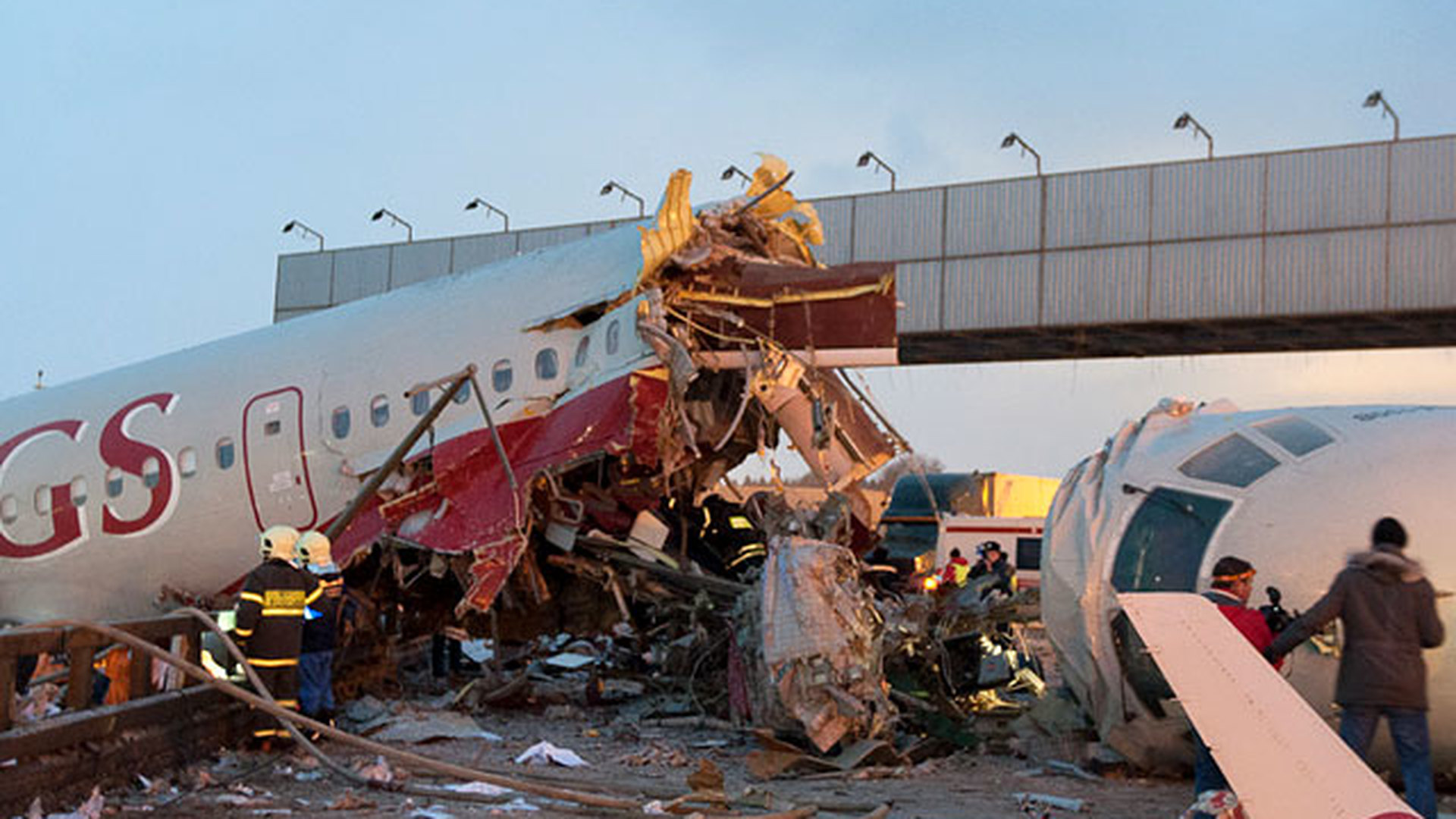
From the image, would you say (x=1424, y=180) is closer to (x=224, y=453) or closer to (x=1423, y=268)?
(x=1423, y=268)

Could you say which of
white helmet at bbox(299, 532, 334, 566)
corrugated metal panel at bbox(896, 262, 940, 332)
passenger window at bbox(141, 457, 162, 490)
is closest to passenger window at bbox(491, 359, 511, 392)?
white helmet at bbox(299, 532, 334, 566)

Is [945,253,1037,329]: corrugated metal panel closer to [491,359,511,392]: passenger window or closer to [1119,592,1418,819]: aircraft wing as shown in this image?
[491,359,511,392]: passenger window

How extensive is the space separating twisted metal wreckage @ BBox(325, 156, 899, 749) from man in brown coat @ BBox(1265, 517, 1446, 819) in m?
5.66

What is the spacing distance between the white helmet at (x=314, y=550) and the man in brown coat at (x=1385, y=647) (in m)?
8.66

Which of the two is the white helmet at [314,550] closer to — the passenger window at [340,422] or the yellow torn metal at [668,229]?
the passenger window at [340,422]

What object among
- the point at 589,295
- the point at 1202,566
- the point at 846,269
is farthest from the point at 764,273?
the point at 1202,566

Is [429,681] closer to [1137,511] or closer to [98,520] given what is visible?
[98,520]

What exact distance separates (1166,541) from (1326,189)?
21.3 metres

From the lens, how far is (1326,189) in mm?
28422

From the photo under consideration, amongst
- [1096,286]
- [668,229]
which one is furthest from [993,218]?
[668,229]

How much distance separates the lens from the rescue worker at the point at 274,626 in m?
11.8

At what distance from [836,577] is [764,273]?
14.1 feet

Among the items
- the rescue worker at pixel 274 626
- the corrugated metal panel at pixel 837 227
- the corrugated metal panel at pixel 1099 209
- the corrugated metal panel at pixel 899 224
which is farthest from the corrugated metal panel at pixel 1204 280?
the rescue worker at pixel 274 626

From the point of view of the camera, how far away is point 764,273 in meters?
15.4
